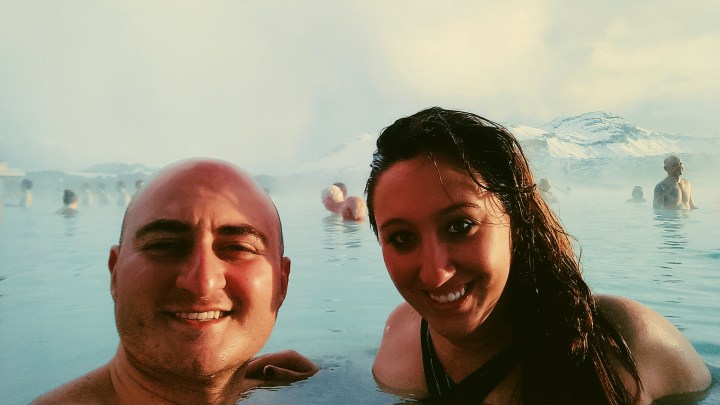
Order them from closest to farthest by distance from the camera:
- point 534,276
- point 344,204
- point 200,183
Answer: point 200,183
point 534,276
point 344,204

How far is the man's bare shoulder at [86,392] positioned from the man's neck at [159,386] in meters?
0.04

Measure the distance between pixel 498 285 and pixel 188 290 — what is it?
45.2 inches

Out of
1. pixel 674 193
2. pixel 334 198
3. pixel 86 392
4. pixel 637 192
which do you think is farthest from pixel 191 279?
pixel 637 192

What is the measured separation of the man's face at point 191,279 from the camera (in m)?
1.94

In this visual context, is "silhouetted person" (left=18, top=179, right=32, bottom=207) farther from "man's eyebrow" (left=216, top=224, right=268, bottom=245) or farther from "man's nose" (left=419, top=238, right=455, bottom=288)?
"man's nose" (left=419, top=238, right=455, bottom=288)

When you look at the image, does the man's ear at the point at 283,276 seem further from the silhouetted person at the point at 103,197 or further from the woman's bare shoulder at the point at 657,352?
the silhouetted person at the point at 103,197

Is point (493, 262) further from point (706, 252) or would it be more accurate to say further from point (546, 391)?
point (706, 252)

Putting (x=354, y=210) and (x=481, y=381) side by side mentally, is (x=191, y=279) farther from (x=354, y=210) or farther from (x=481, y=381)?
(x=354, y=210)

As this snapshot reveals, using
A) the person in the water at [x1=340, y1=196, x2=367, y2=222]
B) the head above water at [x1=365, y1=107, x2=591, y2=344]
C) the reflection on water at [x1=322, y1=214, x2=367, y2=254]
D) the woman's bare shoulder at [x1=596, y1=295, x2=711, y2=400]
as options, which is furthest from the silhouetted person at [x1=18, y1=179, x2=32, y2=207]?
the woman's bare shoulder at [x1=596, y1=295, x2=711, y2=400]

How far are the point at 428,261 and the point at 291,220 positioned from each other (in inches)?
408

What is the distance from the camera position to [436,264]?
201 centimetres

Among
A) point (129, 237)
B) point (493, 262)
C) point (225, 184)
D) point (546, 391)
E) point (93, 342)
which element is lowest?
point (93, 342)

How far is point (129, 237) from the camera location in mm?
2062

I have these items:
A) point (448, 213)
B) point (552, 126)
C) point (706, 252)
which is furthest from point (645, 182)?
point (448, 213)
